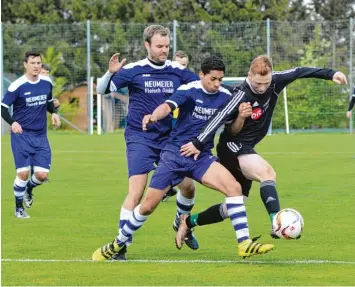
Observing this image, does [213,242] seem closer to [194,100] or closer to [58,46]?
[194,100]

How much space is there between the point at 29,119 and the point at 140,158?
179 inches

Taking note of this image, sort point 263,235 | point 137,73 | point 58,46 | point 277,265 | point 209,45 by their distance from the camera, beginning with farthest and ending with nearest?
point 58,46, point 209,45, point 263,235, point 137,73, point 277,265

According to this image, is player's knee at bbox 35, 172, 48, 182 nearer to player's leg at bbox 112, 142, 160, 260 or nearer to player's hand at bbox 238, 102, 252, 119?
player's leg at bbox 112, 142, 160, 260

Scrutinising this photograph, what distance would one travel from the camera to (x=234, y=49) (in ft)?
143

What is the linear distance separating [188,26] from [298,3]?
24.1m

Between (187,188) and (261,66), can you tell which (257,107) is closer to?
(261,66)

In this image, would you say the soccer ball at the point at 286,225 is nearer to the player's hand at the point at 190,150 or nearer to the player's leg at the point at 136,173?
the player's hand at the point at 190,150

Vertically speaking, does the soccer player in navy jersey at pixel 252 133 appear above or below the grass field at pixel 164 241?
above

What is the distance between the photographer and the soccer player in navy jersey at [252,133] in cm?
930

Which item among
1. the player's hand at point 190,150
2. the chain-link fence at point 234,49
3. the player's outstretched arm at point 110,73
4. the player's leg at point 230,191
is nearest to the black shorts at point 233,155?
the player's leg at point 230,191

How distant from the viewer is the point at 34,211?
14.3m

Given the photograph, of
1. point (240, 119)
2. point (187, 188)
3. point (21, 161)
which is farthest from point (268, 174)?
point (21, 161)

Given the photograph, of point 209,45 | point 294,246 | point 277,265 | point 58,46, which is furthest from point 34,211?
point 58,46

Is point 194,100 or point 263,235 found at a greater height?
point 194,100
